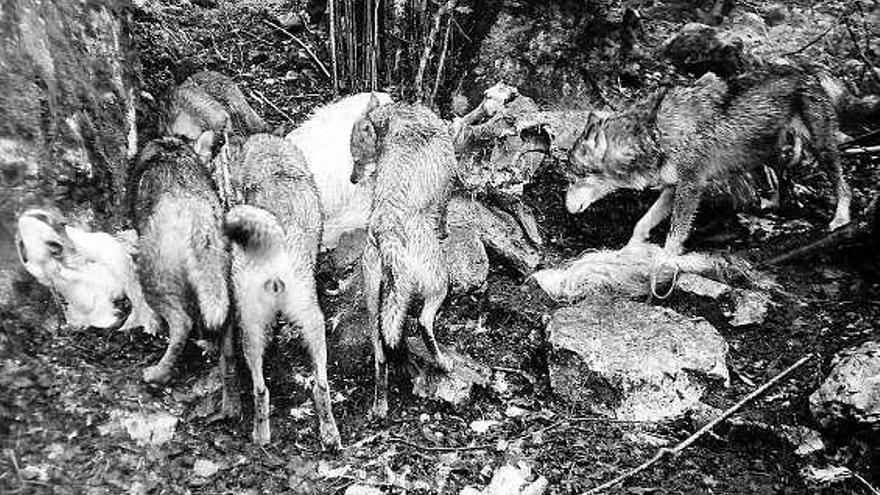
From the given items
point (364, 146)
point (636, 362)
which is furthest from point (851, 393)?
point (364, 146)

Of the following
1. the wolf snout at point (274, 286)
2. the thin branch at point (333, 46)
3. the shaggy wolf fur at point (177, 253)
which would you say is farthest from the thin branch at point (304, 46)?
the wolf snout at point (274, 286)

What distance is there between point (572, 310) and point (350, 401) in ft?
5.10

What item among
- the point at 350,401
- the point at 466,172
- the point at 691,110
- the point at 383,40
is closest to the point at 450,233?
the point at 466,172

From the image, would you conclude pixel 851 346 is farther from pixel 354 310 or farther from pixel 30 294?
pixel 30 294

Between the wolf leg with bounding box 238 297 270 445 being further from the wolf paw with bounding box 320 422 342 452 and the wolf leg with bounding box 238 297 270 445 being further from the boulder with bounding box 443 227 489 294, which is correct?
the boulder with bounding box 443 227 489 294

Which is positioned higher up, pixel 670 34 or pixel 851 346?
pixel 670 34

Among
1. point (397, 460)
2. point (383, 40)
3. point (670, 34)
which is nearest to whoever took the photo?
point (397, 460)

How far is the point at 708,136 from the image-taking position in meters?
5.90

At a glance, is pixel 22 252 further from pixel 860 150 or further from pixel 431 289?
pixel 860 150

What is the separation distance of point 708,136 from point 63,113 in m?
4.47

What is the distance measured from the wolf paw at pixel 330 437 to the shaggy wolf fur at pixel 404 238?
314 mm

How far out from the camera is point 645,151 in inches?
237

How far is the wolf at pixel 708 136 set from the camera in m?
5.77

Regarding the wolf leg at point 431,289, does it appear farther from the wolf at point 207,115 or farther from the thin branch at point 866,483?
the thin branch at point 866,483
